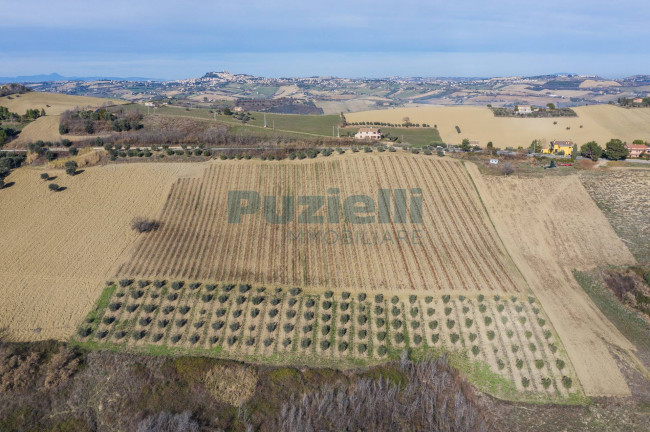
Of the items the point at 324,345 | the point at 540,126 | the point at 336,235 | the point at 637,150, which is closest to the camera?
the point at 324,345

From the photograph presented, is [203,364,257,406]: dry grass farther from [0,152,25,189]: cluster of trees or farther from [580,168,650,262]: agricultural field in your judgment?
[0,152,25,189]: cluster of trees

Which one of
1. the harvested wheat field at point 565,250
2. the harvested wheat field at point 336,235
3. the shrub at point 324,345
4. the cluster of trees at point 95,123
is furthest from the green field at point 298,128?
the shrub at point 324,345

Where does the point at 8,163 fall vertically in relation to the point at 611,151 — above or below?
below

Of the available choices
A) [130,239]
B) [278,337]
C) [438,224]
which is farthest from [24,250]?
[438,224]

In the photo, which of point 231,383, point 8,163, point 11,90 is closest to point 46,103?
point 11,90

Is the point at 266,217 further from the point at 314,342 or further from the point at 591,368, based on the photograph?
the point at 591,368

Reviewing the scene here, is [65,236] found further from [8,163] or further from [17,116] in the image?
[17,116]

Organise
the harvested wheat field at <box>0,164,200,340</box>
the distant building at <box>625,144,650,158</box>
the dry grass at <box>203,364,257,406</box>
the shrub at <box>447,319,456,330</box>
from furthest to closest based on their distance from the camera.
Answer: the distant building at <box>625,144,650,158</box>, the harvested wheat field at <box>0,164,200,340</box>, the shrub at <box>447,319,456,330</box>, the dry grass at <box>203,364,257,406</box>

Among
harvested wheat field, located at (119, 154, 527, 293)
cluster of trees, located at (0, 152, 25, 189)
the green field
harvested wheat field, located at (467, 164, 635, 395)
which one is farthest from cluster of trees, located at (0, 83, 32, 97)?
harvested wheat field, located at (467, 164, 635, 395)
